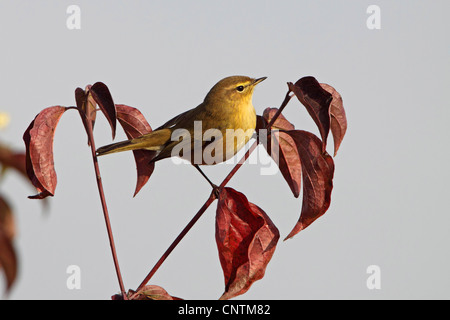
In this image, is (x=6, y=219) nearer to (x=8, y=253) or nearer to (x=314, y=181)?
(x=8, y=253)

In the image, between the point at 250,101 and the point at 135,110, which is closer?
the point at 135,110

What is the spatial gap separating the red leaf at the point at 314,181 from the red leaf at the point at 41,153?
2.75 feet

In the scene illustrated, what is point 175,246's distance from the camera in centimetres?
172

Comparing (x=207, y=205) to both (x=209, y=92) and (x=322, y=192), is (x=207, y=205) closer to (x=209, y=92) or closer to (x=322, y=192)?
(x=322, y=192)

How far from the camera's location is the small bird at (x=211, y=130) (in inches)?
108

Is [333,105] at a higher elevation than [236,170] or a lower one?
higher

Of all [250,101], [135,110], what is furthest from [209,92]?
[135,110]

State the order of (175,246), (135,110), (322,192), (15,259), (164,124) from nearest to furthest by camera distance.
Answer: (15,259) < (175,246) < (322,192) < (135,110) < (164,124)

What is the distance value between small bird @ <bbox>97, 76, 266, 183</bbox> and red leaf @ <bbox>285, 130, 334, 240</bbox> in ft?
2.98

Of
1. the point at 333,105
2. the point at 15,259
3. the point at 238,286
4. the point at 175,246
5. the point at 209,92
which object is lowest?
the point at 238,286

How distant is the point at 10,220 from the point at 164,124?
2.20 meters

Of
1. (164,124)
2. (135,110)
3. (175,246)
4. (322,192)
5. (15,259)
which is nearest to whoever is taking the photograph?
(15,259)

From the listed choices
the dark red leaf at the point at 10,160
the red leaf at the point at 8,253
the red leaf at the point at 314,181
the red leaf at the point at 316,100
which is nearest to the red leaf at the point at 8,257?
the red leaf at the point at 8,253

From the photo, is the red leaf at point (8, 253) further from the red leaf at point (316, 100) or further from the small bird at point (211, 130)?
the small bird at point (211, 130)
